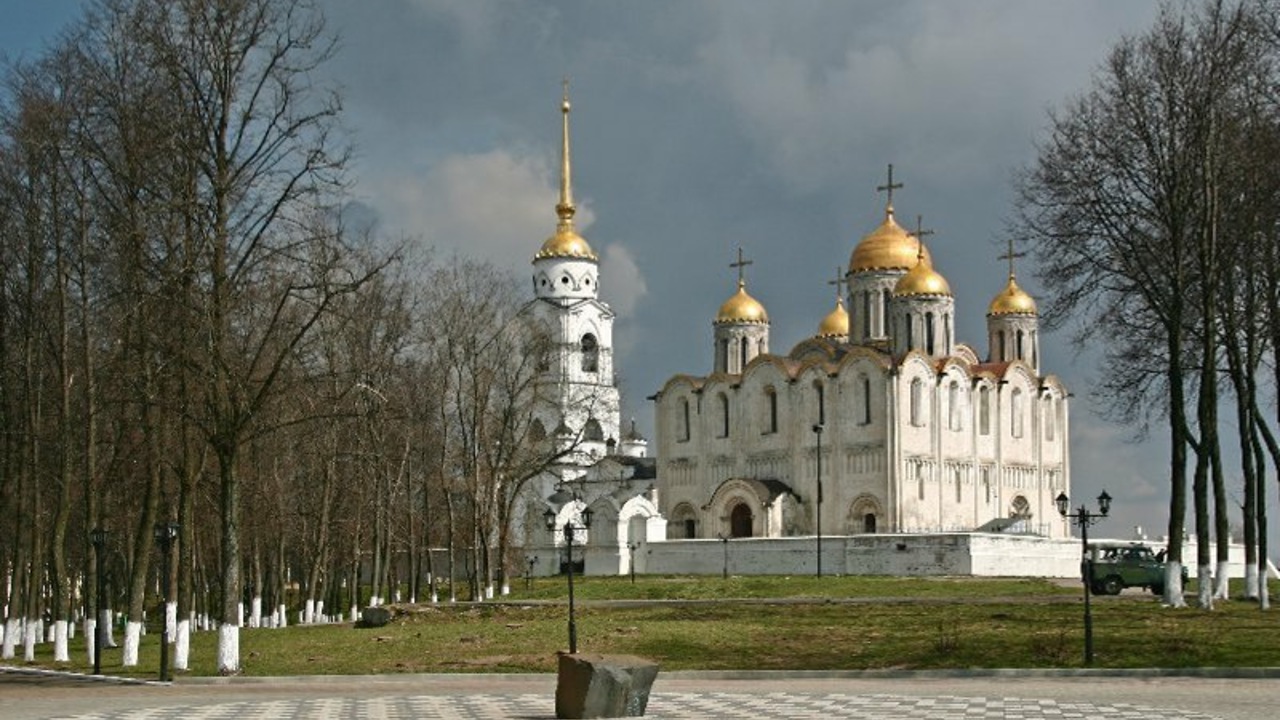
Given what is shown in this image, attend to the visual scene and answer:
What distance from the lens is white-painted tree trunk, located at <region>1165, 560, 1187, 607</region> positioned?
119 feet

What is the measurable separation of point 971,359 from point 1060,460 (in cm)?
669

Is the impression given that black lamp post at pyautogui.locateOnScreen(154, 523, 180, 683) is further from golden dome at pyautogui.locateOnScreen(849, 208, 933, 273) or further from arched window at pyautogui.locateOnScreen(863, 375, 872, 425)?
golden dome at pyautogui.locateOnScreen(849, 208, 933, 273)

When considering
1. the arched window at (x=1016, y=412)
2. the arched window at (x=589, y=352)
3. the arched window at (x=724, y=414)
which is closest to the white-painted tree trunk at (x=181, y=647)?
the arched window at (x=724, y=414)

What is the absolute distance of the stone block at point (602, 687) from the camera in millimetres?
20422

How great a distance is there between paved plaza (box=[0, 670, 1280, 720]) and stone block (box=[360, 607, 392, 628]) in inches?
469

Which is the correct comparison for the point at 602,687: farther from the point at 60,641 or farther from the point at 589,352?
the point at 589,352

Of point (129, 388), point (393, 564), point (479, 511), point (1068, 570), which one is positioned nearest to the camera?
point (129, 388)

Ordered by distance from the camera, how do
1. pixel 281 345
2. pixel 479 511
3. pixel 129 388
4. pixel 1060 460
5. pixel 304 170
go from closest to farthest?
pixel 304 170 < pixel 129 388 < pixel 281 345 < pixel 479 511 < pixel 1060 460

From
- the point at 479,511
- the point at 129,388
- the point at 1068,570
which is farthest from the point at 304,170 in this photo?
the point at 1068,570

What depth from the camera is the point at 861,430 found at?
246 feet

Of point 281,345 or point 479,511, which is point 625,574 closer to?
point 479,511

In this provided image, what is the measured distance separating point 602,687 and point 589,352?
265 feet

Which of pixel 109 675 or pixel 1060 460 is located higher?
pixel 1060 460

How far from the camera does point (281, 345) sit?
144 feet
